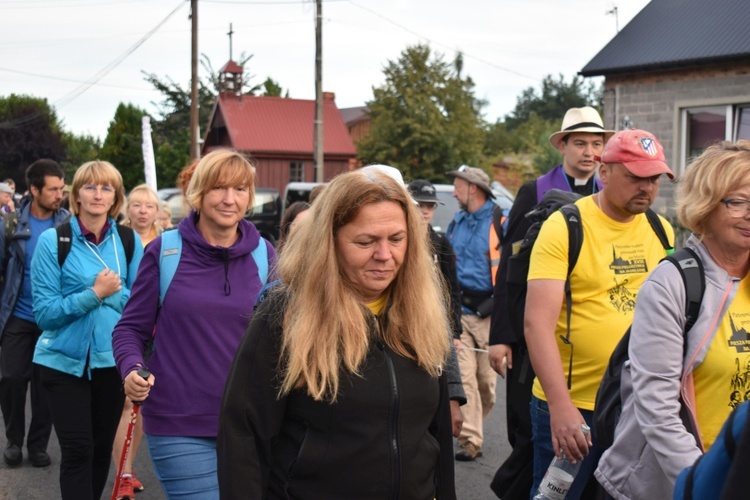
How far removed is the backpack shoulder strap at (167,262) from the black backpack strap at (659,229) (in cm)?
199

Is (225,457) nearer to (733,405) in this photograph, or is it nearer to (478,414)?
(733,405)

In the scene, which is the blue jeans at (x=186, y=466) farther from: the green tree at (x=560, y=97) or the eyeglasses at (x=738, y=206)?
the green tree at (x=560, y=97)

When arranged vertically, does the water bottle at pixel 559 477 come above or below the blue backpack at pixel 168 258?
below

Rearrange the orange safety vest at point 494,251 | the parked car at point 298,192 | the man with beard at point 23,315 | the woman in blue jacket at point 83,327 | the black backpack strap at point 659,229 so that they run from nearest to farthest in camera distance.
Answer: the black backpack strap at point 659,229
the woman in blue jacket at point 83,327
the man with beard at point 23,315
the orange safety vest at point 494,251
the parked car at point 298,192

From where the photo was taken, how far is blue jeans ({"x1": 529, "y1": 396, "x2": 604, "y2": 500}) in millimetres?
3738

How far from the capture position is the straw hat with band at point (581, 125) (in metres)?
5.15

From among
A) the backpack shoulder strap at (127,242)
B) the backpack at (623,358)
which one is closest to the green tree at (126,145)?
Result: the backpack shoulder strap at (127,242)

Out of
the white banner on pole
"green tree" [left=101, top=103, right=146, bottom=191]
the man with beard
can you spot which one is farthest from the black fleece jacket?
"green tree" [left=101, top=103, right=146, bottom=191]

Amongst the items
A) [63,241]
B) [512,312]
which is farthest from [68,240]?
[512,312]

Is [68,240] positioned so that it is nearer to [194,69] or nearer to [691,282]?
[691,282]

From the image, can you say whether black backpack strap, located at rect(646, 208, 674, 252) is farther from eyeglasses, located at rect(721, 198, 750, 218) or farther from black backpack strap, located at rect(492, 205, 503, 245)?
black backpack strap, located at rect(492, 205, 503, 245)

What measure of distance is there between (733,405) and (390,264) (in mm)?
1143

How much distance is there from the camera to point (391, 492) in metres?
2.57

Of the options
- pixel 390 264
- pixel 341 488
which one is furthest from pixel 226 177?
pixel 341 488
